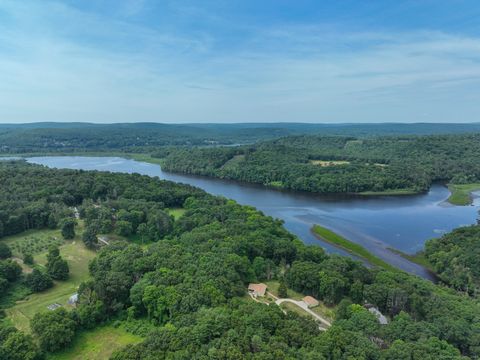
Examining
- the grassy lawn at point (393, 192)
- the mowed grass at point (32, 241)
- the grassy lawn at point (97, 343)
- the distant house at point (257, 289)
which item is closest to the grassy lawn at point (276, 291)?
the distant house at point (257, 289)

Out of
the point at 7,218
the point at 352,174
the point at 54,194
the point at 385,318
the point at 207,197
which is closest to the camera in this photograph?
the point at 385,318

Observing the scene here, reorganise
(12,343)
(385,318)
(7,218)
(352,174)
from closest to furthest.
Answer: (12,343) → (385,318) → (7,218) → (352,174)

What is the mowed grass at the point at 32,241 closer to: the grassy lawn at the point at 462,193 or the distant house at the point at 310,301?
the distant house at the point at 310,301

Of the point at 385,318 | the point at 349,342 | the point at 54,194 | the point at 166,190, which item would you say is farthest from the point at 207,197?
the point at 349,342

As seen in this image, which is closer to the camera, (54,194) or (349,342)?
(349,342)

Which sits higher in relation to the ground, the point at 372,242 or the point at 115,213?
the point at 115,213

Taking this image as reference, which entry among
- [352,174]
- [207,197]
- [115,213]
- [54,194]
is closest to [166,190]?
[207,197]

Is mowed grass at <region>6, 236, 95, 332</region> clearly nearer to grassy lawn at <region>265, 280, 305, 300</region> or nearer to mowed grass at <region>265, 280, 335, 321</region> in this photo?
grassy lawn at <region>265, 280, 305, 300</region>

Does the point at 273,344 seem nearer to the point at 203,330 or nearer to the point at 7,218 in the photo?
the point at 203,330
